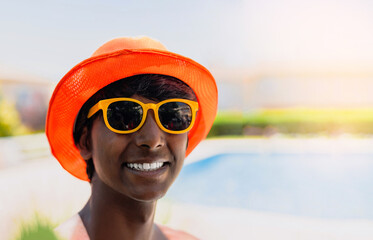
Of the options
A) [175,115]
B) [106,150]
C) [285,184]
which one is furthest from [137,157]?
[285,184]

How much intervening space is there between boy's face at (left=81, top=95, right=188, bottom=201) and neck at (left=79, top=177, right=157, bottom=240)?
0.14m

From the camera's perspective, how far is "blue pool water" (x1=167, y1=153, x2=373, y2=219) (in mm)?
8102

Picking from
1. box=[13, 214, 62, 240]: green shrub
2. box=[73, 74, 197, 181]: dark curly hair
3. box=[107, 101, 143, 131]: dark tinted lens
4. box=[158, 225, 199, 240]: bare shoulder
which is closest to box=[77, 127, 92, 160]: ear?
box=[73, 74, 197, 181]: dark curly hair

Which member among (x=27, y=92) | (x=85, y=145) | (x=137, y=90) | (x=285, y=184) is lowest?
(x=27, y=92)

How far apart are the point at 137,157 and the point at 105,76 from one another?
0.39 metres

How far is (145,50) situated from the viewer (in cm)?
162

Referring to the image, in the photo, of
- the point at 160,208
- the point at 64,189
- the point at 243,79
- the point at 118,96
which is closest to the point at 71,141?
the point at 118,96

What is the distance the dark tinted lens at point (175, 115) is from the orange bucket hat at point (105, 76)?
156 mm

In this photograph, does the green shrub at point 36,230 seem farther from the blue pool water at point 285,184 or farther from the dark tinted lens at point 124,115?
the blue pool water at point 285,184

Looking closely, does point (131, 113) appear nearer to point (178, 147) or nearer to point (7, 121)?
point (178, 147)

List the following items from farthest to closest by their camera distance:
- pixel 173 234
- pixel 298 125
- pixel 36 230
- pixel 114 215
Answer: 1. pixel 298 125
2. pixel 173 234
3. pixel 36 230
4. pixel 114 215

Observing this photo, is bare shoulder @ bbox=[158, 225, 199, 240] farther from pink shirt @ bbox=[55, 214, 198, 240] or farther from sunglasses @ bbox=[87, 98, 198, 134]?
sunglasses @ bbox=[87, 98, 198, 134]

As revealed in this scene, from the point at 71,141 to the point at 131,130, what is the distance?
1.54 feet

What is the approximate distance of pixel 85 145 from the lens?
1.84m
